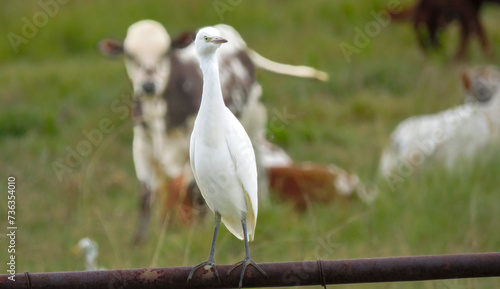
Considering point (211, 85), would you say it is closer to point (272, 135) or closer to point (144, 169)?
point (272, 135)

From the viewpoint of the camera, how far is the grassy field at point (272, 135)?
15.1 ft

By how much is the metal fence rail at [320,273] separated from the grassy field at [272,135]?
54.5 inches

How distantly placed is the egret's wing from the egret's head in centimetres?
17

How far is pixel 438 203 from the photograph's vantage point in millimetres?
4980

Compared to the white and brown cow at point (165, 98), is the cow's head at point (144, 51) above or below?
above

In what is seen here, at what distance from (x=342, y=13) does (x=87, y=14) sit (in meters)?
3.56

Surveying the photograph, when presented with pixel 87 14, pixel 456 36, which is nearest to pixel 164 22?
pixel 87 14

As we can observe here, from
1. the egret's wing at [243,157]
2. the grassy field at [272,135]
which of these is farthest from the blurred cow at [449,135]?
the egret's wing at [243,157]

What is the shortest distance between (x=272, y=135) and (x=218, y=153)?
6.71 feet

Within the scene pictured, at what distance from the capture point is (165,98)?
599cm

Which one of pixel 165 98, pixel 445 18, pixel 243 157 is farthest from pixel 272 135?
pixel 445 18

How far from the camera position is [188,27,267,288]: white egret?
1.89 m

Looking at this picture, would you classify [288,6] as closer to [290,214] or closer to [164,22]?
[164,22]

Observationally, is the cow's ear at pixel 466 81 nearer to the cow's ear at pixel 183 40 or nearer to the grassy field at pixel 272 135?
the grassy field at pixel 272 135
